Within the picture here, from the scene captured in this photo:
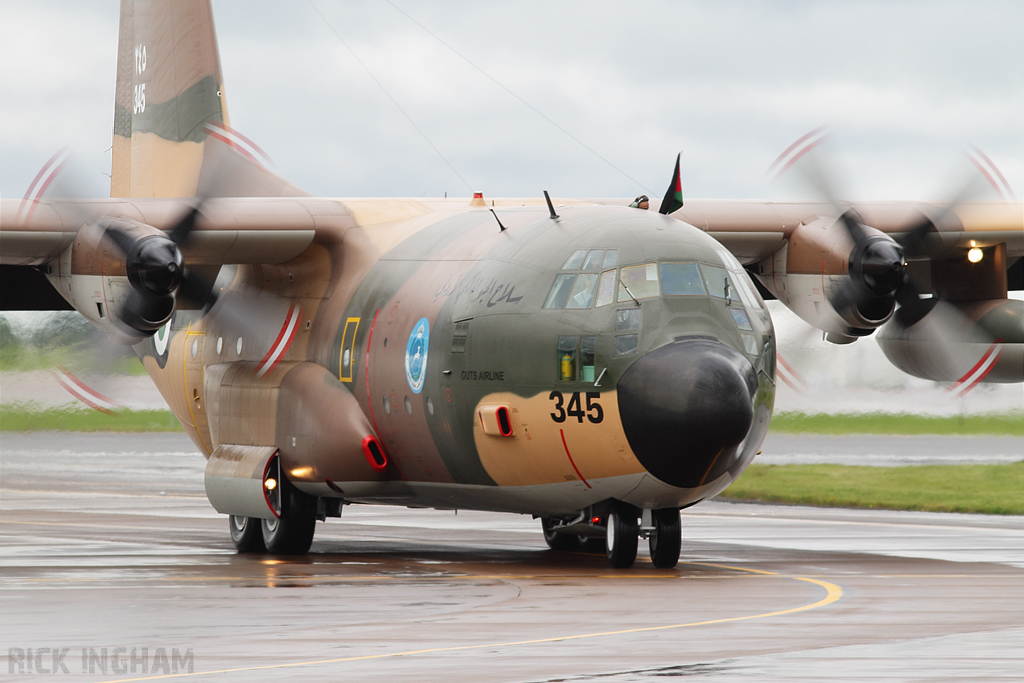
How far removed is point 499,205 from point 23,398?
12.0 metres

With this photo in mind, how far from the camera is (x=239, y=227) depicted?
18.3 meters

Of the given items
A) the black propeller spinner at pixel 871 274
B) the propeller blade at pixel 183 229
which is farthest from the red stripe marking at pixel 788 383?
the propeller blade at pixel 183 229

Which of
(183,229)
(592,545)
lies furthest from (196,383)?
(592,545)

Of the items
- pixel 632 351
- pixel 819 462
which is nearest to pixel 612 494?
pixel 632 351

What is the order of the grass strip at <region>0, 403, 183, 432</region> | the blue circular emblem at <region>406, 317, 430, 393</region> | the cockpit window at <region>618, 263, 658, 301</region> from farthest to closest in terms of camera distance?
the grass strip at <region>0, 403, 183, 432</region>
the blue circular emblem at <region>406, 317, 430, 393</region>
the cockpit window at <region>618, 263, 658, 301</region>

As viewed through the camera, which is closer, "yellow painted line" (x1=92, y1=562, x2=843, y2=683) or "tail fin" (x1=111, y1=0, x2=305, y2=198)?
"yellow painted line" (x1=92, y1=562, x2=843, y2=683)

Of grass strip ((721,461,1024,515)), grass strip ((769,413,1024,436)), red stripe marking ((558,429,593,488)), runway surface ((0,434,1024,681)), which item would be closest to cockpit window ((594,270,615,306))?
red stripe marking ((558,429,593,488))

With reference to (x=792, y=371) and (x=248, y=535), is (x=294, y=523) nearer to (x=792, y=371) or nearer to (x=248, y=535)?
(x=248, y=535)

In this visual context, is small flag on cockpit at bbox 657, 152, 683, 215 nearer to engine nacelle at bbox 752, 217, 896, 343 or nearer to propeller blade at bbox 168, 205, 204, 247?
engine nacelle at bbox 752, 217, 896, 343

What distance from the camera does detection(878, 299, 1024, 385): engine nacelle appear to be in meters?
19.8

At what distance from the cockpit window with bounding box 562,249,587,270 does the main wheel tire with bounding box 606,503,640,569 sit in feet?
7.90

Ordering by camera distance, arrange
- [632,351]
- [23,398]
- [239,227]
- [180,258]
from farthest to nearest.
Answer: [23,398] → [239,227] → [180,258] → [632,351]

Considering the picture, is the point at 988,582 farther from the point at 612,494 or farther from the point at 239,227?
the point at 239,227

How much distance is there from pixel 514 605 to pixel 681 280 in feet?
12.7
